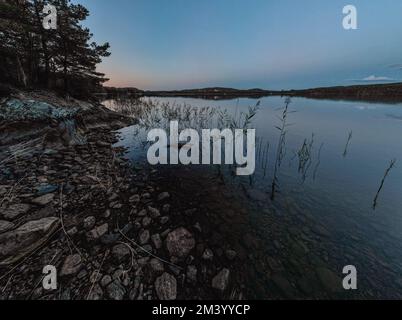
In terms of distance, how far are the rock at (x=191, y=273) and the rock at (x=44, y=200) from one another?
3483mm

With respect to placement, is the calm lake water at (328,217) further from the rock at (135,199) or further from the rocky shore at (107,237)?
the rock at (135,199)

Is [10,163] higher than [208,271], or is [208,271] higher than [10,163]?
[10,163]

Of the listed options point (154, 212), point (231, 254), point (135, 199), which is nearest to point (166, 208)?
point (154, 212)

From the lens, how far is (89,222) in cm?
335

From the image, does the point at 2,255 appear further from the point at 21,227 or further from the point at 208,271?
the point at 208,271

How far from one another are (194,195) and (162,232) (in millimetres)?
1618

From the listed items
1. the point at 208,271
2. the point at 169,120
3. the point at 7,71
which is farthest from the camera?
the point at 169,120

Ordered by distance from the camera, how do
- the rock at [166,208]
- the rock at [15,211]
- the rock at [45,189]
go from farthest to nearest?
the rock at [45,189] → the rock at [166,208] → the rock at [15,211]

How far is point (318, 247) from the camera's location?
320cm

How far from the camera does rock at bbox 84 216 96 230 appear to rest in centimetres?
325

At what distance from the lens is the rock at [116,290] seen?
219 cm

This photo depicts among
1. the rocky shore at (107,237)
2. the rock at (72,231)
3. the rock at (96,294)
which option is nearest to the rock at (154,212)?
the rocky shore at (107,237)

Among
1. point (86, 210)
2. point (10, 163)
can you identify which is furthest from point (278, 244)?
point (10, 163)

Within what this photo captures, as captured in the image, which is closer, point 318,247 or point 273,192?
point 318,247
